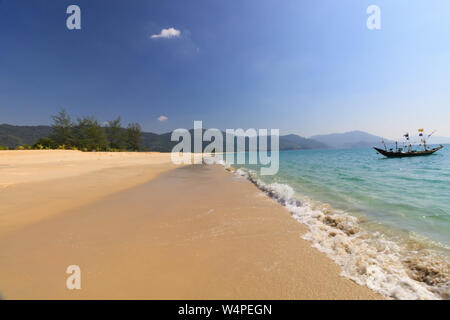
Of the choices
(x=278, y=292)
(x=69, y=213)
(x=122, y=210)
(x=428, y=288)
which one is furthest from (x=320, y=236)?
(x=69, y=213)

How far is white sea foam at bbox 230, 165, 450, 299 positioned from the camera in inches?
78.6

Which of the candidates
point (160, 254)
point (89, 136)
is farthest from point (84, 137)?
point (160, 254)

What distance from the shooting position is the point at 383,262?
2.52 meters

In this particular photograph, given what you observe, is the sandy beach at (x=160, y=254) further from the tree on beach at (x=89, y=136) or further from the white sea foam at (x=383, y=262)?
the tree on beach at (x=89, y=136)

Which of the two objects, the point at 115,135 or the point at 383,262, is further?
the point at 115,135

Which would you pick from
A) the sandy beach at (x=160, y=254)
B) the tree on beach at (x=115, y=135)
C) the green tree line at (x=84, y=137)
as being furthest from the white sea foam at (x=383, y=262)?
the tree on beach at (x=115, y=135)

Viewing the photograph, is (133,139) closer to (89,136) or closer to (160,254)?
(89,136)

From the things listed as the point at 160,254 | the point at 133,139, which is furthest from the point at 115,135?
the point at 160,254

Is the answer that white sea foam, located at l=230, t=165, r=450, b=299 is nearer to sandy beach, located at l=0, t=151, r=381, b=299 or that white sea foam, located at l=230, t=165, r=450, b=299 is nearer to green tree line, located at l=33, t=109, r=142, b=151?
sandy beach, located at l=0, t=151, r=381, b=299

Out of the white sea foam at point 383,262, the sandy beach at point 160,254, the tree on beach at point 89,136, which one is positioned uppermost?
the tree on beach at point 89,136

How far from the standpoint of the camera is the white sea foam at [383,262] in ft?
6.55

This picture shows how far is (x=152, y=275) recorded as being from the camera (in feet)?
6.93

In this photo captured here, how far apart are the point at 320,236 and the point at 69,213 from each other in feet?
18.6
